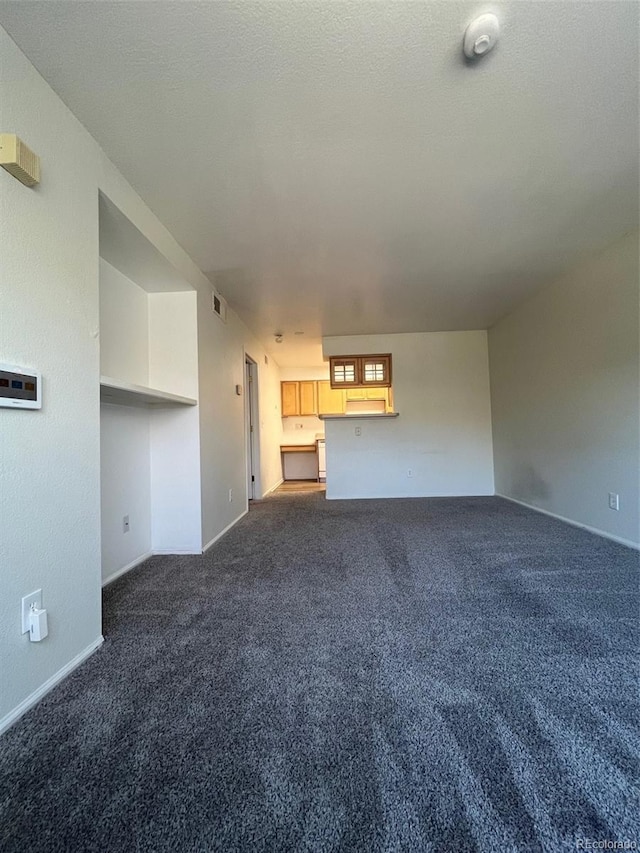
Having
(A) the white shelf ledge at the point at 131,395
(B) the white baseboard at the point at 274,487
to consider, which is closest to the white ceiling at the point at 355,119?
(A) the white shelf ledge at the point at 131,395

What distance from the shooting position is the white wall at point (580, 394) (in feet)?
8.87

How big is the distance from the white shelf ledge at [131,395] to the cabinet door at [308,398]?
4.65m

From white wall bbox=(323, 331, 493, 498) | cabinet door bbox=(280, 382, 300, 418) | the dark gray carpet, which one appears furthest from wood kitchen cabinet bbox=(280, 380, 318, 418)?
the dark gray carpet

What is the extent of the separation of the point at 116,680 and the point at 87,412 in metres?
1.04

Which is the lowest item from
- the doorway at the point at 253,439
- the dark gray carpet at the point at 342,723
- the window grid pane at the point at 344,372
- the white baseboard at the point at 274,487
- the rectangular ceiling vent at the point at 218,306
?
the dark gray carpet at the point at 342,723

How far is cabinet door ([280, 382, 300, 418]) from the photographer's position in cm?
741

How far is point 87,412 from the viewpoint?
155 centimetres

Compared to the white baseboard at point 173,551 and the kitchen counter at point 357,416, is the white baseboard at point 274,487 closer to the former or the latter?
the kitchen counter at point 357,416

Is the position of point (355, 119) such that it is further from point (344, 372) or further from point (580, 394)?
point (344, 372)

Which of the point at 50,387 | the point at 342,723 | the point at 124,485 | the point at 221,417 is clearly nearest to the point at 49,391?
the point at 50,387

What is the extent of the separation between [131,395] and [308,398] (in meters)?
5.30

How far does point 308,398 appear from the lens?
24.3ft

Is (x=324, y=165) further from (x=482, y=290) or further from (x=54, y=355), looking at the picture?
(x=482, y=290)

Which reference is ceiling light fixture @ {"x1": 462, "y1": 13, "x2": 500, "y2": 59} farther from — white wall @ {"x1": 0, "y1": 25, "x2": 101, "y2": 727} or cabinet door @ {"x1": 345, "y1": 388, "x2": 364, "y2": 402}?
cabinet door @ {"x1": 345, "y1": 388, "x2": 364, "y2": 402}
